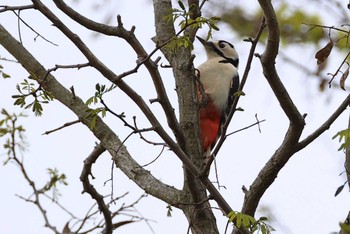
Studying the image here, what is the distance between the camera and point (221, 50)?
5590mm

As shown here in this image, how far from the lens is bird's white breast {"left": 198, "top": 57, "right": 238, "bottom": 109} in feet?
16.2

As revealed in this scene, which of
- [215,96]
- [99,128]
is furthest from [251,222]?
[215,96]

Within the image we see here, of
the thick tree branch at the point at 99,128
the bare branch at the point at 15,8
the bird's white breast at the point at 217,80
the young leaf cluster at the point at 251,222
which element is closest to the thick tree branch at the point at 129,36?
the bare branch at the point at 15,8

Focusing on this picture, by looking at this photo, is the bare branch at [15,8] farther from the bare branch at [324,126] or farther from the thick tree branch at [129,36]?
the bare branch at [324,126]

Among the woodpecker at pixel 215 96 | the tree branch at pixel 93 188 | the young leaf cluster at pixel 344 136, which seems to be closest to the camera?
the young leaf cluster at pixel 344 136

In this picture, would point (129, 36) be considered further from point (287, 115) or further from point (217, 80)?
point (217, 80)

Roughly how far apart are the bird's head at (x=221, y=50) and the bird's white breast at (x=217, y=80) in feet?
1.01

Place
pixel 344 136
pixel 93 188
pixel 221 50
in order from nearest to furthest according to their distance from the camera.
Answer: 1. pixel 344 136
2. pixel 93 188
3. pixel 221 50

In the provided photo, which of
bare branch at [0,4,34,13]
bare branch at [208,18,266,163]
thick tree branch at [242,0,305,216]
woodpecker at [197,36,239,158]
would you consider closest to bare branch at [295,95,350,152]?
thick tree branch at [242,0,305,216]

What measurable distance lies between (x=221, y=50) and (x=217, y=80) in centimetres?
65

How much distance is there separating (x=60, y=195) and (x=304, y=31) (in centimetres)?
186

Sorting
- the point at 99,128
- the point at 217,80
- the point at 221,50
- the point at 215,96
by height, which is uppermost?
the point at 221,50

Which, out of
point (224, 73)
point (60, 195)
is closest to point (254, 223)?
point (60, 195)

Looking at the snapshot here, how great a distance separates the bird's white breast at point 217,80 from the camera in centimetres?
493
